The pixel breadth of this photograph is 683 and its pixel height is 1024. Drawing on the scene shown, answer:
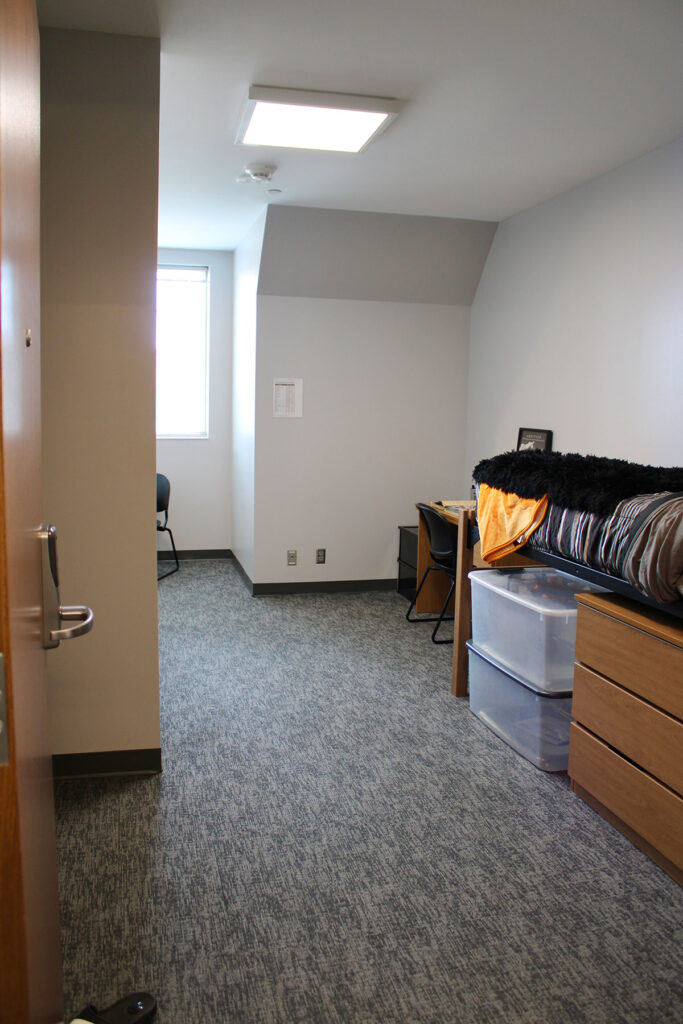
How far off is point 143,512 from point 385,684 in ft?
5.43

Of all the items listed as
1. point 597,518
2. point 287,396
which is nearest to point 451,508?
point 287,396

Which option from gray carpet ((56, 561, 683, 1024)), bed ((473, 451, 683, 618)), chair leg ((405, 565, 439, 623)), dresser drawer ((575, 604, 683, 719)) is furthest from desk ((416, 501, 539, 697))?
chair leg ((405, 565, 439, 623))

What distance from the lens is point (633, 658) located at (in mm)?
2412

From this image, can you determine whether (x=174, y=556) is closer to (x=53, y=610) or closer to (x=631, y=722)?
(x=631, y=722)

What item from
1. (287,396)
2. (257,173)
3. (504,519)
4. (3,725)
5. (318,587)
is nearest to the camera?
(3,725)

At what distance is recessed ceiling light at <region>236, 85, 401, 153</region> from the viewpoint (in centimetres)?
299

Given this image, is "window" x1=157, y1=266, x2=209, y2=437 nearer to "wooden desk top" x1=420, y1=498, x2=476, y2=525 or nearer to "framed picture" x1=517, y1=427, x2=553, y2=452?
"wooden desk top" x1=420, y1=498, x2=476, y2=525

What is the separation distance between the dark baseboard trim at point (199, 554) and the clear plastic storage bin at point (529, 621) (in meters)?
3.63

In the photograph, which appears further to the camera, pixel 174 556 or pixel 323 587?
pixel 174 556

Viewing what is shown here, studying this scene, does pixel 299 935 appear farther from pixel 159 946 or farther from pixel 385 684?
pixel 385 684

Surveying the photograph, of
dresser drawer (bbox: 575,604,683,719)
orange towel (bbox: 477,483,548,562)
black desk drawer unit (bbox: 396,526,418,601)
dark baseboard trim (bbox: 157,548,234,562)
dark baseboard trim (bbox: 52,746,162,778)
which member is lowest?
dark baseboard trim (bbox: 52,746,162,778)

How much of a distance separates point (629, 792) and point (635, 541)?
814 millimetres

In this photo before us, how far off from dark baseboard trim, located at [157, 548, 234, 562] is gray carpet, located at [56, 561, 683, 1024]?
3.06 m

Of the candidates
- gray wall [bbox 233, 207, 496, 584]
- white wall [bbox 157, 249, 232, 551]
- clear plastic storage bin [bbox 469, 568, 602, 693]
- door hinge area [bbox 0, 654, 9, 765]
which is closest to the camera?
door hinge area [bbox 0, 654, 9, 765]
